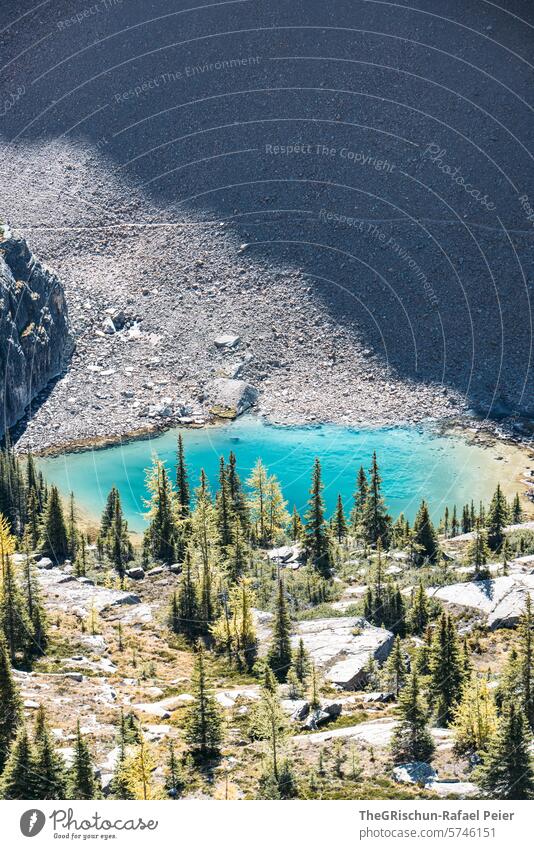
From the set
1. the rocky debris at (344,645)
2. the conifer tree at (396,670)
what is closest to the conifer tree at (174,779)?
the conifer tree at (396,670)

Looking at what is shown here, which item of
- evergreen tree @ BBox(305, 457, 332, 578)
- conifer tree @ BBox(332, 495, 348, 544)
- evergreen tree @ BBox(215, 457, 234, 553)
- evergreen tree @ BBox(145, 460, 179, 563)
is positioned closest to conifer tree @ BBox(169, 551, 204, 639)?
evergreen tree @ BBox(215, 457, 234, 553)

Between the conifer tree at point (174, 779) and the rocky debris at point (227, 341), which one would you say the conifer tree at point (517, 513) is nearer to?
the rocky debris at point (227, 341)

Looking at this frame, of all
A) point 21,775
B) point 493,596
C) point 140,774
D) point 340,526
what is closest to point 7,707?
point 21,775

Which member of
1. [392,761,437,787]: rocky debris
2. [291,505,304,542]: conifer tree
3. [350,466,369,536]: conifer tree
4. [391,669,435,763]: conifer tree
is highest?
[350,466,369,536]: conifer tree

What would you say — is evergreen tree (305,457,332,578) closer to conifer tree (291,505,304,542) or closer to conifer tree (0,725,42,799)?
conifer tree (291,505,304,542)

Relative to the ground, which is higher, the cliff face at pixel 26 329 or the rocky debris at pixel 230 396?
the cliff face at pixel 26 329

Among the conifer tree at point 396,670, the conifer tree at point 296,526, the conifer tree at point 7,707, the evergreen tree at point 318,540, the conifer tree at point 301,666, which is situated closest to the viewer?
the conifer tree at point 7,707
